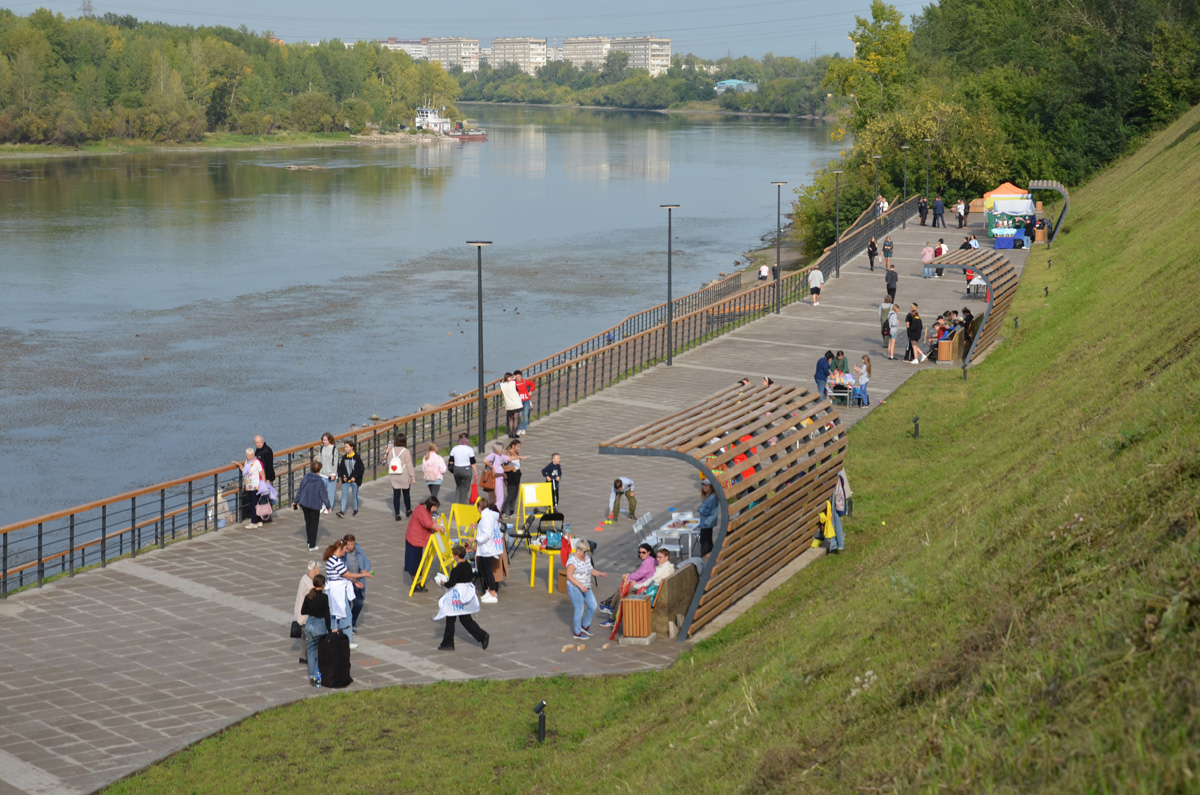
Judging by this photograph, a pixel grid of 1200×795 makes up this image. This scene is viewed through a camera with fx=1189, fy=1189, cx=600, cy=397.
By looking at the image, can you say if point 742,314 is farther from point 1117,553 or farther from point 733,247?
point 733,247

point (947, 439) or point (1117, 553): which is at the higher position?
point (1117, 553)

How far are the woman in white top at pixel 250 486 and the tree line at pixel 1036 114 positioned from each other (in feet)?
145

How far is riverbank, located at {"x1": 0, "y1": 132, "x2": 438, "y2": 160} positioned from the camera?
11636 cm

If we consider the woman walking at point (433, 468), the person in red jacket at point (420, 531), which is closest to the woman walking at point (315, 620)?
the person in red jacket at point (420, 531)

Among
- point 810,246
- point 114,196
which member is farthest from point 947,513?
point 114,196

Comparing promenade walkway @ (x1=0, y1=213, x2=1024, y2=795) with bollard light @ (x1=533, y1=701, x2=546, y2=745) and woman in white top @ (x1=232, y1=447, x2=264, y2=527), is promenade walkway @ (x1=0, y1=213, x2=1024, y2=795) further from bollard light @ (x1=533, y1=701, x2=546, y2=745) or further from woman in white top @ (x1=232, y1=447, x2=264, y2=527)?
bollard light @ (x1=533, y1=701, x2=546, y2=745)

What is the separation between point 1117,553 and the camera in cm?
718

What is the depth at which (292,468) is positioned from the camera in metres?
21.6

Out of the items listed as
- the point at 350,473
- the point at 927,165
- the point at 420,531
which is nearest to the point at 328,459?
the point at 350,473

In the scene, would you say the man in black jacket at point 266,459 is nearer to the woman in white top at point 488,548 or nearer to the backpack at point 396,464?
the backpack at point 396,464

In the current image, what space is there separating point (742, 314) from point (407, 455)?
18122mm

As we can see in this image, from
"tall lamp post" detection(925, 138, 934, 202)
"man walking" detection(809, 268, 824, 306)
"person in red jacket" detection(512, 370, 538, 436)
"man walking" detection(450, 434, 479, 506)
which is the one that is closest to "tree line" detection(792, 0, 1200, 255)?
"tall lamp post" detection(925, 138, 934, 202)

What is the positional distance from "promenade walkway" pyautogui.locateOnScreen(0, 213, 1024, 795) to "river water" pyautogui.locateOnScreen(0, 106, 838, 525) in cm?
1202

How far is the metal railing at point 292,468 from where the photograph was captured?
16.3 meters
